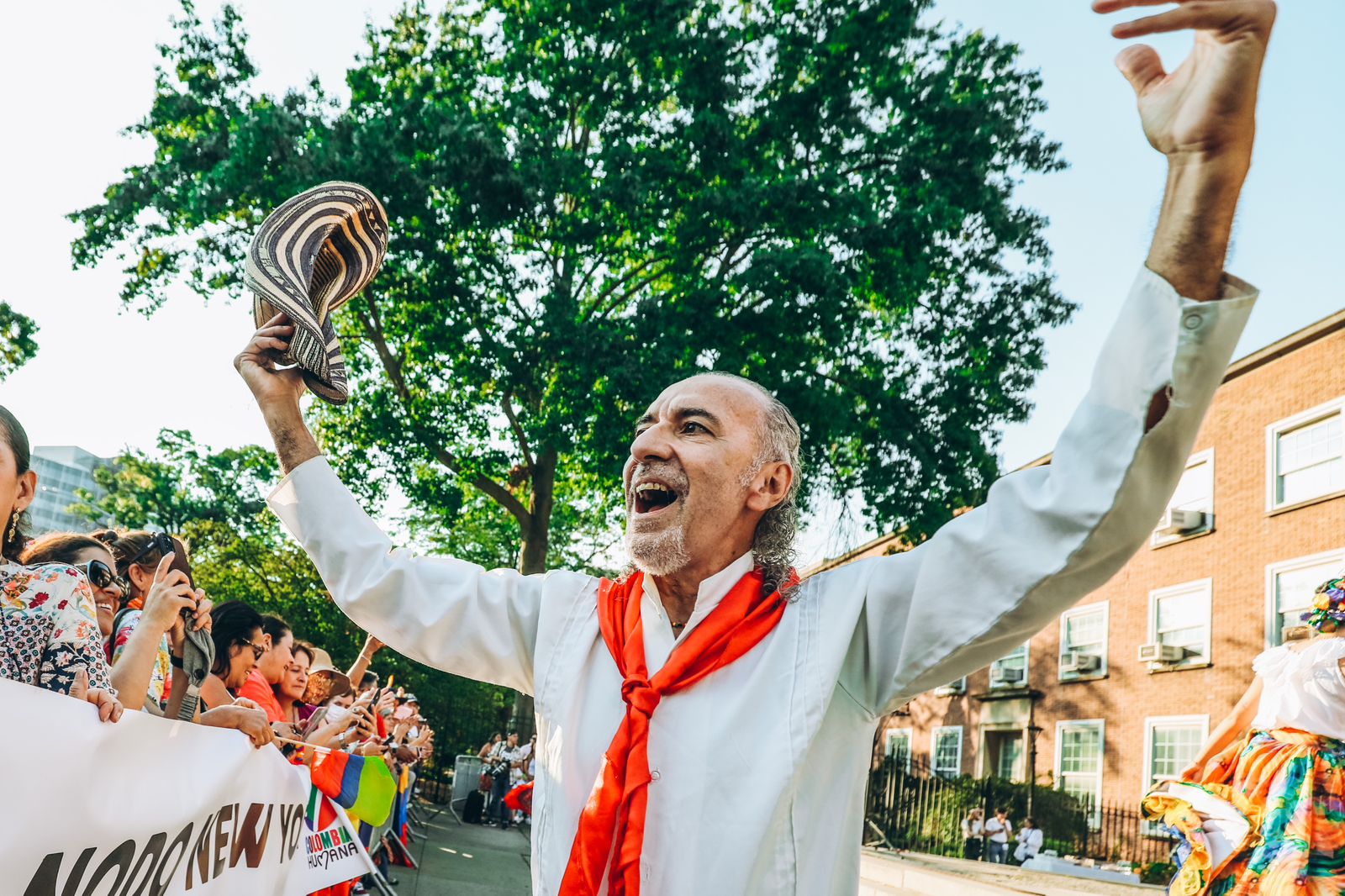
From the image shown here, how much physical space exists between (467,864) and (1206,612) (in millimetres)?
18518

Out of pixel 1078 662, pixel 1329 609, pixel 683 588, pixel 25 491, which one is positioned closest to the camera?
pixel 683 588

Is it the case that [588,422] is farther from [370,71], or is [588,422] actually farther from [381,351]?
[370,71]

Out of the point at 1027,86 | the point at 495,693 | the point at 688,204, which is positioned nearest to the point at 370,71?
the point at 688,204

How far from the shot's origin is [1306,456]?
21922mm

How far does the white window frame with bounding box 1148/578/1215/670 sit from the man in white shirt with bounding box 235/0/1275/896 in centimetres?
2462

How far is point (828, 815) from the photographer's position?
2.01 meters

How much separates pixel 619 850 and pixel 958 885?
8297 mm

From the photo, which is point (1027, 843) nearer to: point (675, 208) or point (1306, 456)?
point (1306, 456)

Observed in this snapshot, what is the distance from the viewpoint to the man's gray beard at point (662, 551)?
2420 mm

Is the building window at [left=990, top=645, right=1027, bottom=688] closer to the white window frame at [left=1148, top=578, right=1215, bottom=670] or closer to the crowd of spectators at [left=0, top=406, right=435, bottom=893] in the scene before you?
the white window frame at [left=1148, top=578, right=1215, bottom=670]

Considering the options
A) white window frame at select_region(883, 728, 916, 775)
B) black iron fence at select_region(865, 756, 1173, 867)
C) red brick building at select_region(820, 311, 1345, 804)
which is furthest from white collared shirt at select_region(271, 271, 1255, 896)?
white window frame at select_region(883, 728, 916, 775)

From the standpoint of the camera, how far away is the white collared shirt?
1.56 m

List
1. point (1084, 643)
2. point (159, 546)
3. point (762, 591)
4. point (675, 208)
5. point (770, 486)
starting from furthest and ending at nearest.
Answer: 1. point (1084, 643)
2. point (675, 208)
3. point (159, 546)
4. point (770, 486)
5. point (762, 591)

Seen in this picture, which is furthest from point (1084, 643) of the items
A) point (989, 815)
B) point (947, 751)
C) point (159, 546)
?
point (159, 546)
